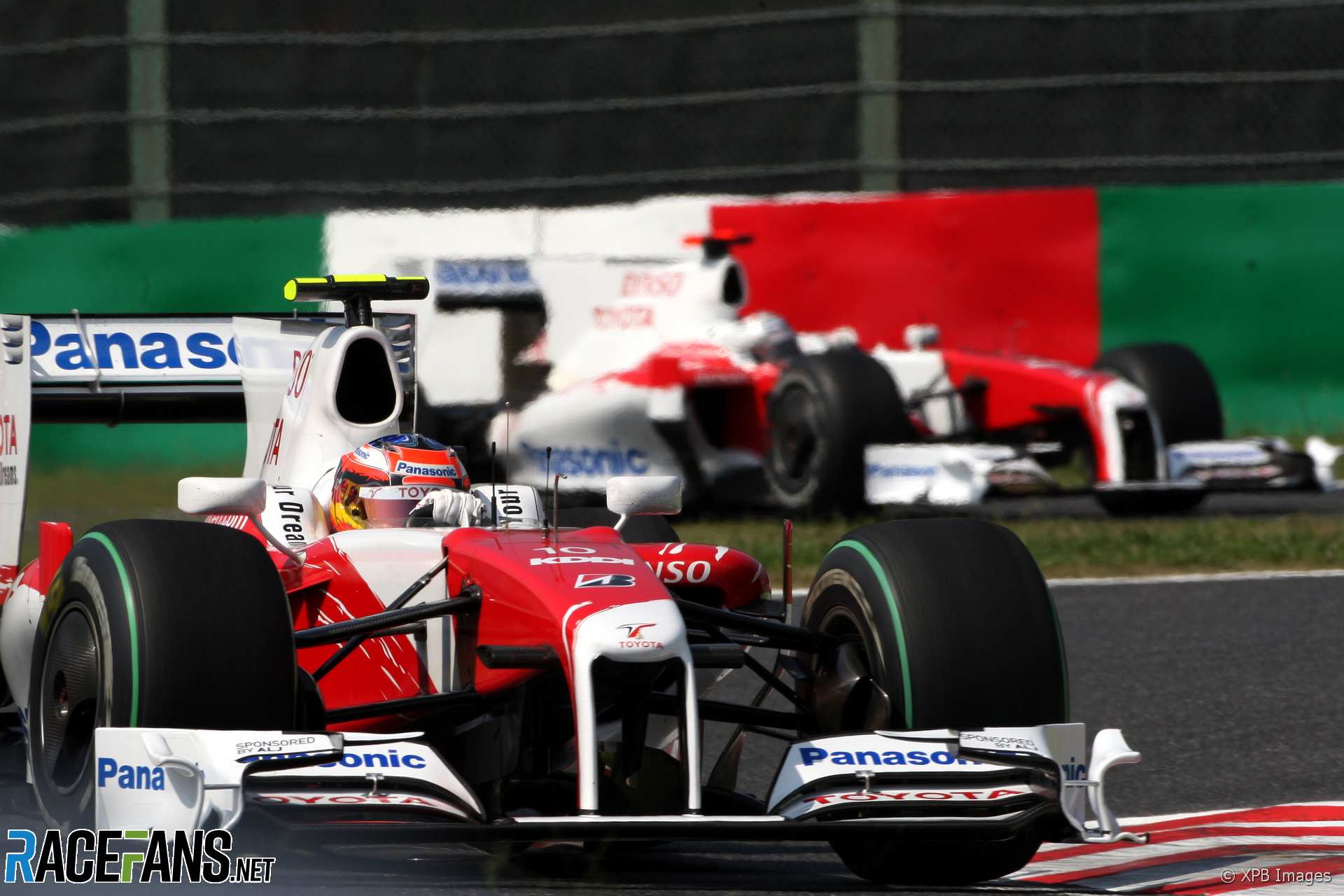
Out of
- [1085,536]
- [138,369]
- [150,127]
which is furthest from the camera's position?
[150,127]

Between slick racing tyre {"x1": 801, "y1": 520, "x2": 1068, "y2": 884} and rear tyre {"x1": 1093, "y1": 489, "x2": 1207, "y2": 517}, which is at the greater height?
slick racing tyre {"x1": 801, "y1": 520, "x2": 1068, "y2": 884}

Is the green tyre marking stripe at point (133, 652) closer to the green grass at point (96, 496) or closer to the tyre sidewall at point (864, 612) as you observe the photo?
the tyre sidewall at point (864, 612)

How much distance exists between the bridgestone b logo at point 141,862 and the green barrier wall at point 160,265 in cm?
929

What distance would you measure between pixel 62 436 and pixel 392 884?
9.71 metres

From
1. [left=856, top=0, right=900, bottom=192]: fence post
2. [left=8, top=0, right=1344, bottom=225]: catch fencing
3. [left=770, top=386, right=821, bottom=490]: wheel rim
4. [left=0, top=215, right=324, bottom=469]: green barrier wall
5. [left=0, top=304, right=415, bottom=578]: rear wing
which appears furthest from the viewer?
[left=8, top=0, right=1344, bottom=225]: catch fencing

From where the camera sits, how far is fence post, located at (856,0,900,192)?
45.5 ft

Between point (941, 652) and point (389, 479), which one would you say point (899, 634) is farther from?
point (389, 479)

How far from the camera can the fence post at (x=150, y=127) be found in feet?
46.3

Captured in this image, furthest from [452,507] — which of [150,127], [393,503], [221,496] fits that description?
[150,127]

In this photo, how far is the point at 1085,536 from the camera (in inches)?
438

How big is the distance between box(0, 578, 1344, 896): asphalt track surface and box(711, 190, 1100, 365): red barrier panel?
3.64 metres

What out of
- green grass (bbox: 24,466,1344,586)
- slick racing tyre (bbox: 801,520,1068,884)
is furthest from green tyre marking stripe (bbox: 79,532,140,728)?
green grass (bbox: 24,466,1344,586)

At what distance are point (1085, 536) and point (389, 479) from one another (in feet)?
20.5

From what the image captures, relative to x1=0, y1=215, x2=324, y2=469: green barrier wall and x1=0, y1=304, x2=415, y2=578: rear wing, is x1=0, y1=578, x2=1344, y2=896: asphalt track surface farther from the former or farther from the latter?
x1=0, y1=215, x2=324, y2=469: green barrier wall
